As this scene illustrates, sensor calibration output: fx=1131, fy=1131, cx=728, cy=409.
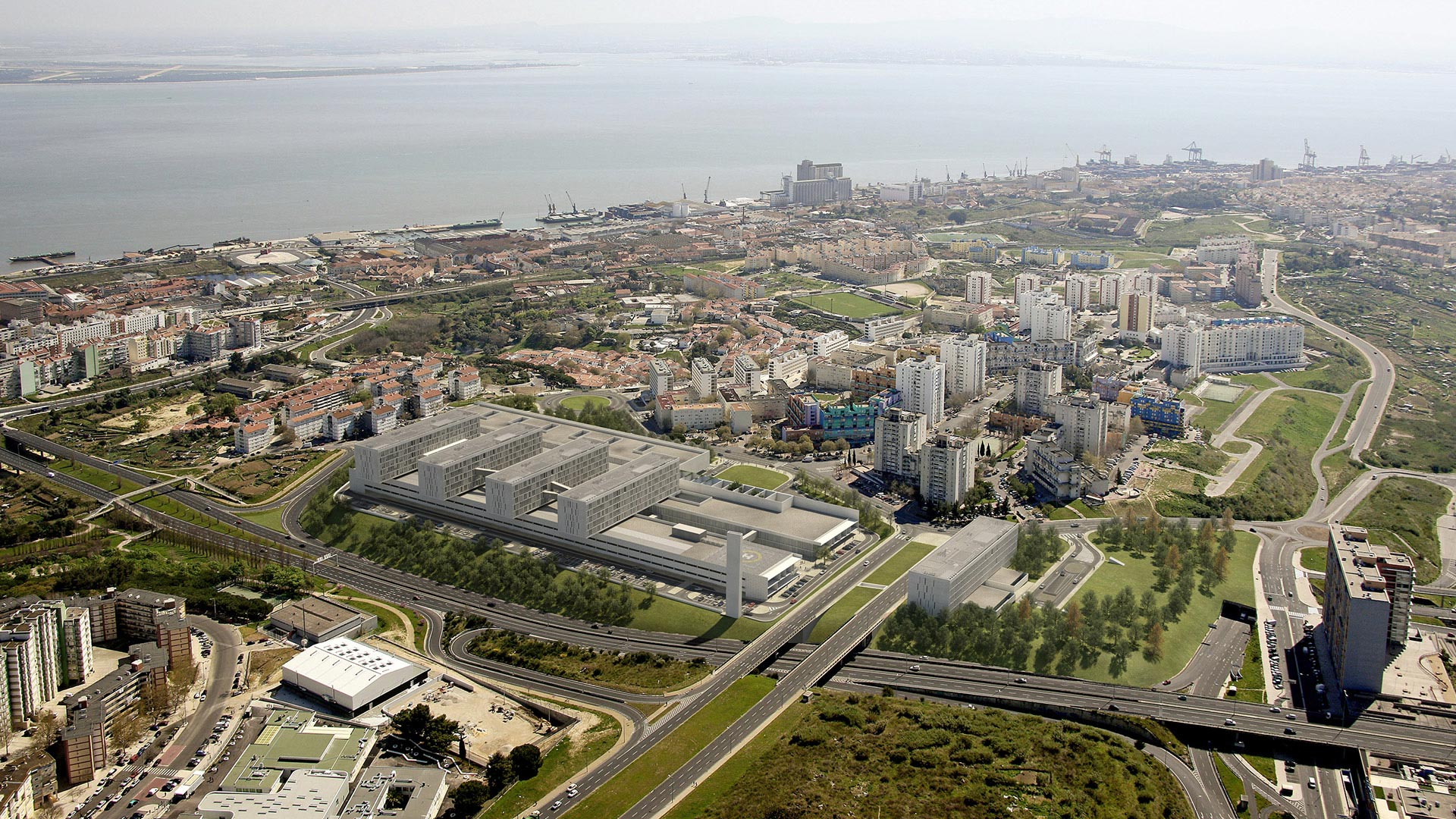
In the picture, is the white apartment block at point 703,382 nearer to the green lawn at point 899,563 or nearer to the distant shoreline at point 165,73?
the green lawn at point 899,563

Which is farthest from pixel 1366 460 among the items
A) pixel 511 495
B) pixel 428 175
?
pixel 428 175

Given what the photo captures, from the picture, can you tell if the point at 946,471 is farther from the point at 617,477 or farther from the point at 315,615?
the point at 315,615

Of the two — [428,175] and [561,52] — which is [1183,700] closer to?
[428,175]

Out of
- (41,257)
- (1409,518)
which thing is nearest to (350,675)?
(1409,518)

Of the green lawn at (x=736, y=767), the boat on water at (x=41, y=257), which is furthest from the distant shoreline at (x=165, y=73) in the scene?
the green lawn at (x=736, y=767)

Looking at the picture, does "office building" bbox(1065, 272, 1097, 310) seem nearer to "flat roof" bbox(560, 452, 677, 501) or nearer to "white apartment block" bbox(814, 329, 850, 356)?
"white apartment block" bbox(814, 329, 850, 356)
